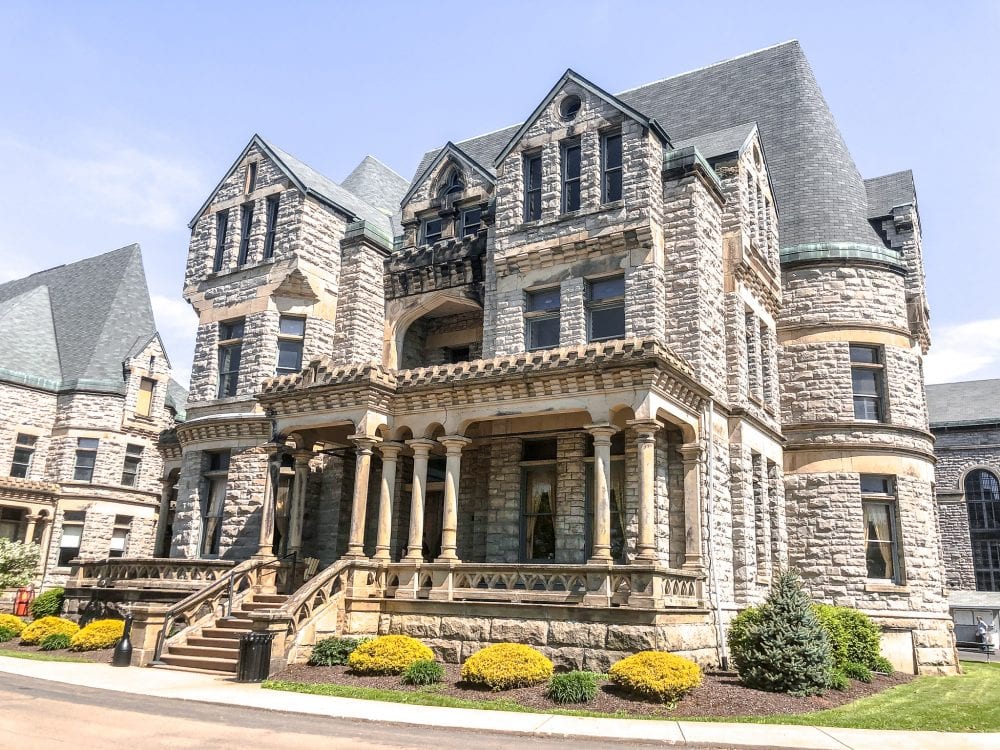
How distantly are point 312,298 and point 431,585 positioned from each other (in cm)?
1049

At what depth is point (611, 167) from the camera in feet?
72.6

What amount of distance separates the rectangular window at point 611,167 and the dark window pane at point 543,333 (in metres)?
3.62

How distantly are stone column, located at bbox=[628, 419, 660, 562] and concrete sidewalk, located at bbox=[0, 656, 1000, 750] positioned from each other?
→ 444cm

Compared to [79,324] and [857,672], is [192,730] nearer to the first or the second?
[857,672]

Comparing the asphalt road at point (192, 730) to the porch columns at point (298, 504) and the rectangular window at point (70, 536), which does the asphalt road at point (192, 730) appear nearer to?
the porch columns at point (298, 504)

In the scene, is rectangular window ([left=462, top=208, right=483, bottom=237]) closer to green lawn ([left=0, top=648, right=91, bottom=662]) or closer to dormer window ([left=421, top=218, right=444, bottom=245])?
dormer window ([left=421, top=218, right=444, bottom=245])

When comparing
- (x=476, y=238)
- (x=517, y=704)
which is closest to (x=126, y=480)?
(x=476, y=238)

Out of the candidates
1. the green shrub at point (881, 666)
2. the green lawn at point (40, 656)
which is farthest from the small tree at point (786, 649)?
the green lawn at point (40, 656)

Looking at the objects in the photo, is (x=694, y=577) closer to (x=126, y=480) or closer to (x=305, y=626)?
(x=305, y=626)

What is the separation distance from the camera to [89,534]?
129 feet

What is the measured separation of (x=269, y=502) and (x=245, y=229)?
10.7m

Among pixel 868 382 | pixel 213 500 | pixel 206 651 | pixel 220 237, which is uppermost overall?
pixel 220 237

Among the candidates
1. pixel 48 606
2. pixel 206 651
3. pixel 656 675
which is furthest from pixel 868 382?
pixel 48 606

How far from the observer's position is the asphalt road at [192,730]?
30.5ft
